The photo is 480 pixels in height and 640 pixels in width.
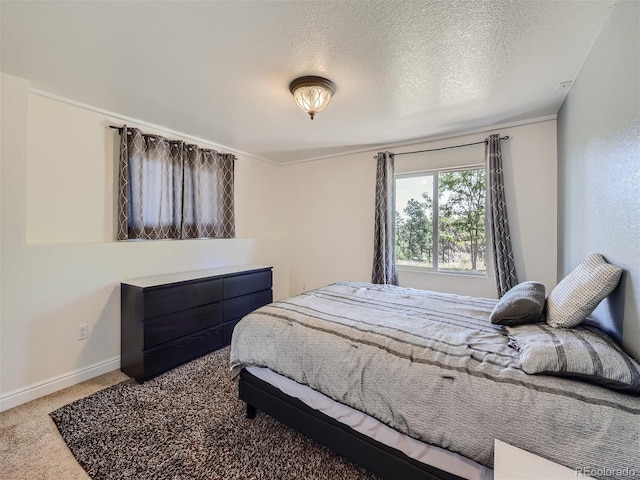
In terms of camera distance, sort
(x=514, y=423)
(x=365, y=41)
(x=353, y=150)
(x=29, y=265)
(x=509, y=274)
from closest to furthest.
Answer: (x=514, y=423), (x=365, y=41), (x=29, y=265), (x=509, y=274), (x=353, y=150)

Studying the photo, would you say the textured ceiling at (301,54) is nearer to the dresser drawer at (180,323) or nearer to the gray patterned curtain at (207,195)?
the gray patterned curtain at (207,195)

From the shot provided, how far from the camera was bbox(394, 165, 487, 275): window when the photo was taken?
319cm

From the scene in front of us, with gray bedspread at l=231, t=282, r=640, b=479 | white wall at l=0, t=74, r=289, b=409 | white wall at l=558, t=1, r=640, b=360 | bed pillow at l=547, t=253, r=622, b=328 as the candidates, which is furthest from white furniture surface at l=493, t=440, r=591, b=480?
white wall at l=0, t=74, r=289, b=409

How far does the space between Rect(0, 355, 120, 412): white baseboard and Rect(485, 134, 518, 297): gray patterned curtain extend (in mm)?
3922

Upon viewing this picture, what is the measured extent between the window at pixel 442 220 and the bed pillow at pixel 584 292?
1724 millimetres

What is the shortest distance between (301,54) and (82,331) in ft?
9.39

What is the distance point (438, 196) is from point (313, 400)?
282cm

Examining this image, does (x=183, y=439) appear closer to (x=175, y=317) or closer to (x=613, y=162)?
(x=175, y=317)

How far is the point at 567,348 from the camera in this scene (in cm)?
110

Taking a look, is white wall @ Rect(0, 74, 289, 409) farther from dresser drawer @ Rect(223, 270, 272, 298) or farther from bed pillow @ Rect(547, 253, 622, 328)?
bed pillow @ Rect(547, 253, 622, 328)

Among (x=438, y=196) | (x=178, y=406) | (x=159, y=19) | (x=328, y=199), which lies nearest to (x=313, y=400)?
Result: (x=178, y=406)

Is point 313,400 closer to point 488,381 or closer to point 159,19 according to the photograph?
point 488,381

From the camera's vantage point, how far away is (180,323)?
2613mm

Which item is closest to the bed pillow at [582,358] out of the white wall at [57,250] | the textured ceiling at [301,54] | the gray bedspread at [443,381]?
the gray bedspread at [443,381]
